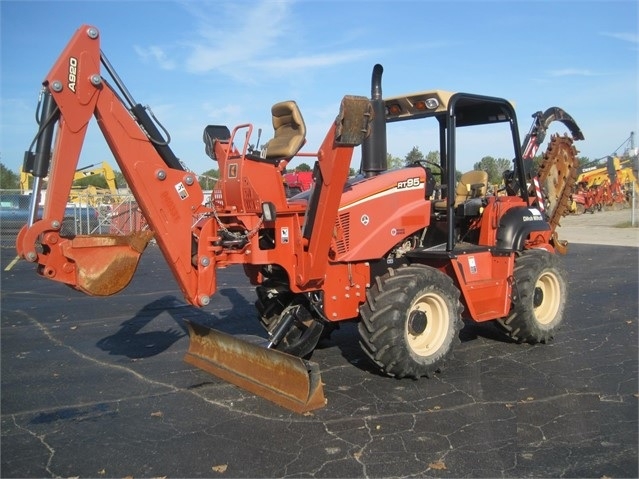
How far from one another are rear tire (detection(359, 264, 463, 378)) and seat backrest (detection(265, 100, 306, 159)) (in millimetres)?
1447

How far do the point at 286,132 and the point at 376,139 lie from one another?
2.89ft

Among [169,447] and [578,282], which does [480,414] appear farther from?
[578,282]

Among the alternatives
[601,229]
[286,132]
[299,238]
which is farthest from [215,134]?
Answer: [601,229]

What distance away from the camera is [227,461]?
413cm

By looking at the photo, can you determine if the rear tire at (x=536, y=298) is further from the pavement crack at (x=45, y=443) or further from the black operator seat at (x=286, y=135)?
the pavement crack at (x=45, y=443)

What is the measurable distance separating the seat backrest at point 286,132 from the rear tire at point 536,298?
2.98 m

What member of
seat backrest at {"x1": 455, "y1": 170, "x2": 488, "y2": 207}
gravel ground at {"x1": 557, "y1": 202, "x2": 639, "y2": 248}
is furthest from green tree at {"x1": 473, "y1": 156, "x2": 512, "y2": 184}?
gravel ground at {"x1": 557, "y1": 202, "x2": 639, "y2": 248}

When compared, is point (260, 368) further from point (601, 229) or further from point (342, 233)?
point (601, 229)

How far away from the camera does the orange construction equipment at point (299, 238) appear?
484 centimetres

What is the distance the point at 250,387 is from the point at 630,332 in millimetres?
4944

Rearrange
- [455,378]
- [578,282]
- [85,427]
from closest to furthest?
[85,427] < [455,378] < [578,282]

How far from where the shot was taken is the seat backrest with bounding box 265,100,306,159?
5.54 metres

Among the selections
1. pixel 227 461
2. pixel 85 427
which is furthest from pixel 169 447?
pixel 85 427

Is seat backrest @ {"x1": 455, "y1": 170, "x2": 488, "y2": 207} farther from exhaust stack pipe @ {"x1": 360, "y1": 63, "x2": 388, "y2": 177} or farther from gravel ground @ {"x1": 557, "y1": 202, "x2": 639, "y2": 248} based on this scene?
gravel ground @ {"x1": 557, "y1": 202, "x2": 639, "y2": 248}
